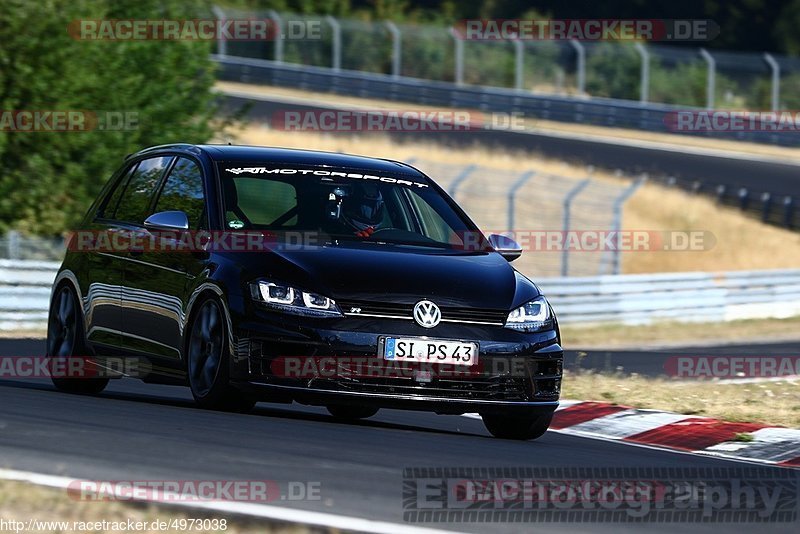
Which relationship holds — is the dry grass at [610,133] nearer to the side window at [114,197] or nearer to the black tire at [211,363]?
Answer: the side window at [114,197]

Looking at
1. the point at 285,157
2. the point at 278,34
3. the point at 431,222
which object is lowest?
the point at 431,222

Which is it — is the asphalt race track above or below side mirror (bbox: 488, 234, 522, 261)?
below

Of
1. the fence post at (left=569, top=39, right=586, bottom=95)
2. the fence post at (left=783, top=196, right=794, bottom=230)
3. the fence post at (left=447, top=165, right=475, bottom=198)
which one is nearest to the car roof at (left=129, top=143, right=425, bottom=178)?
the fence post at (left=447, top=165, right=475, bottom=198)

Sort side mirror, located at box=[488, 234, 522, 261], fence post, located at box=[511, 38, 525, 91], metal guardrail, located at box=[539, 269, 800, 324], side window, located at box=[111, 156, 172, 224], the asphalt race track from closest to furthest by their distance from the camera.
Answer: the asphalt race track < side mirror, located at box=[488, 234, 522, 261] < side window, located at box=[111, 156, 172, 224] < metal guardrail, located at box=[539, 269, 800, 324] < fence post, located at box=[511, 38, 525, 91]

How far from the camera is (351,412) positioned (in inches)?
384

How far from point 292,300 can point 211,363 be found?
2.16ft

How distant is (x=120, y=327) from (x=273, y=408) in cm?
105

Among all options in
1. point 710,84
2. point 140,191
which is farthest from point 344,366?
point 710,84

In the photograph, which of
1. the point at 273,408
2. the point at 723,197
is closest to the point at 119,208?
the point at 273,408

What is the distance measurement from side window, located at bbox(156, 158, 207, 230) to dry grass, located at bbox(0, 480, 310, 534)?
3560mm

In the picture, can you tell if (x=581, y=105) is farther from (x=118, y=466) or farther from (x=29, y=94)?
(x=118, y=466)

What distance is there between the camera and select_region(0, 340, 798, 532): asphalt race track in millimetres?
6250

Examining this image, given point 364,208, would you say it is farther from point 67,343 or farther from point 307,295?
point 67,343

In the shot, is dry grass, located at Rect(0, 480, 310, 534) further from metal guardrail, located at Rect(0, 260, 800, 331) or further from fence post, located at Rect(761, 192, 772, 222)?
fence post, located at Rect(761, 192, 772, 222)
